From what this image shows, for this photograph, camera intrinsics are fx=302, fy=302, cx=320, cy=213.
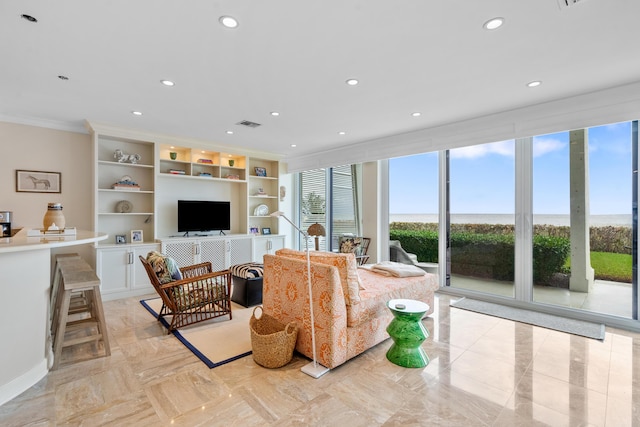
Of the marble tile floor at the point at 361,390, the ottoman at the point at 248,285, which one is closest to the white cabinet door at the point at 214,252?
the ottoman at the point at 248,285

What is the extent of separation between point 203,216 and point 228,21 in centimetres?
407

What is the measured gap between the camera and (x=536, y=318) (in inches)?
142

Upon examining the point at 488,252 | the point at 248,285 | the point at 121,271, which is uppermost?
the point at 488,252

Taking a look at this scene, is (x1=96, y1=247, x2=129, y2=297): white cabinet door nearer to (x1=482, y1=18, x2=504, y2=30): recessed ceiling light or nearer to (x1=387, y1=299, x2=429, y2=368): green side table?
(x1=387, y1=299, x2=429, y2=368): green side table

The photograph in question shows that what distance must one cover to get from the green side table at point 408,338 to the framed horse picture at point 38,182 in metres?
5.00

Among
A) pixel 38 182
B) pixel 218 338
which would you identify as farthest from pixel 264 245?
pixel 38 182

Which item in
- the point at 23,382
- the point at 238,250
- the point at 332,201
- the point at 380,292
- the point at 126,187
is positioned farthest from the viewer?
the point at 332,201

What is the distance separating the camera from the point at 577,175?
364 cm

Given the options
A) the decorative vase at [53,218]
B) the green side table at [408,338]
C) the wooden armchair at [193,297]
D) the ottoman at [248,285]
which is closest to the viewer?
the green side table at [408,338]

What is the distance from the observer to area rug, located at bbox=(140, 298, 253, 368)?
2670mm

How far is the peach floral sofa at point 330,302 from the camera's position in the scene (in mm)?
2393

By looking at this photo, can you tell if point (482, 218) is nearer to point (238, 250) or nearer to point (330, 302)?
point (330, 302)

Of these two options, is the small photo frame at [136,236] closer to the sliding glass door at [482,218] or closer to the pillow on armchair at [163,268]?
the pillow on armchair at [163,268]

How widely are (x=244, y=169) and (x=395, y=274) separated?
12.7 ft
